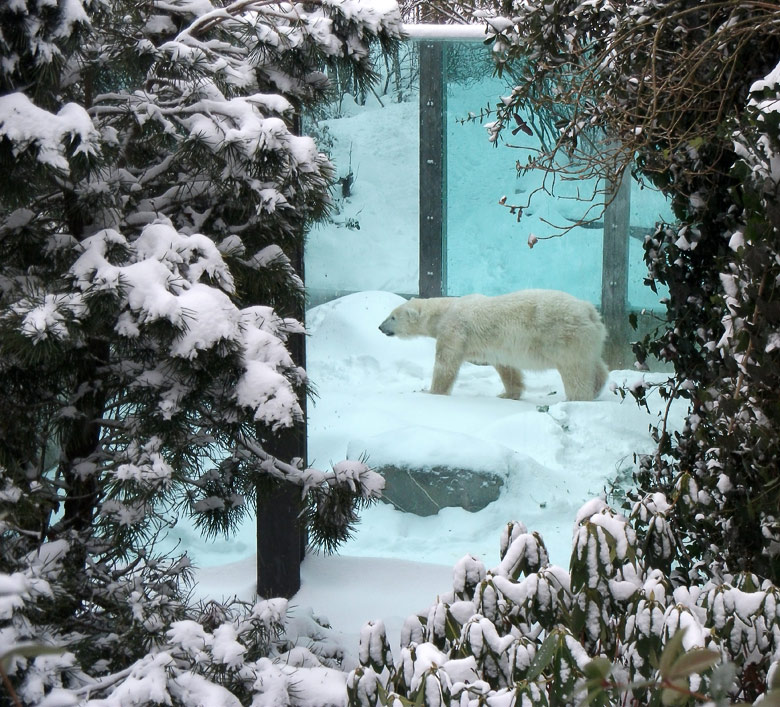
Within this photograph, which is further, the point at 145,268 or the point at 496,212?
the point at 496,212

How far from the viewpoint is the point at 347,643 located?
8.29 feet

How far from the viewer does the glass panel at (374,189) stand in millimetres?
2889

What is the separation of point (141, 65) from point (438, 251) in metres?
1.52

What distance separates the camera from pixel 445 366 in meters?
3.01

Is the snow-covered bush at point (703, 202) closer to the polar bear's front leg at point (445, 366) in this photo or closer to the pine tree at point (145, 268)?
the pine tree at point (145, 268)

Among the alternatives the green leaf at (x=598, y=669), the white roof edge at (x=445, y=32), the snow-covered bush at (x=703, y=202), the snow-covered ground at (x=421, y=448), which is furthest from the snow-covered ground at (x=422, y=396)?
the green leaf at (x=598, y=669)

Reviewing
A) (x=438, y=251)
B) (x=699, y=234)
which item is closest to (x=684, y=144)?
(x=699, y=234)

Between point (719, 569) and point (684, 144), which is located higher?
point (684, 144)

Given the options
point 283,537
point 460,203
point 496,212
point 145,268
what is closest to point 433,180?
point 460,203

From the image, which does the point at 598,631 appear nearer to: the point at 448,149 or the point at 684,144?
the point at 684,144

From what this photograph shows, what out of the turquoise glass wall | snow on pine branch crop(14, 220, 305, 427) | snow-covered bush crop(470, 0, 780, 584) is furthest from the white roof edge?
snow on pine branch crop(14, 220, 305, 427)

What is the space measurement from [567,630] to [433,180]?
6.84ft

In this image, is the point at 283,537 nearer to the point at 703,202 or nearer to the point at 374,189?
the point at 374,189

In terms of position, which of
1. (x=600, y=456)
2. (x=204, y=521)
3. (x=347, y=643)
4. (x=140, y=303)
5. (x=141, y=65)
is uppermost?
(x=141, y=65)
